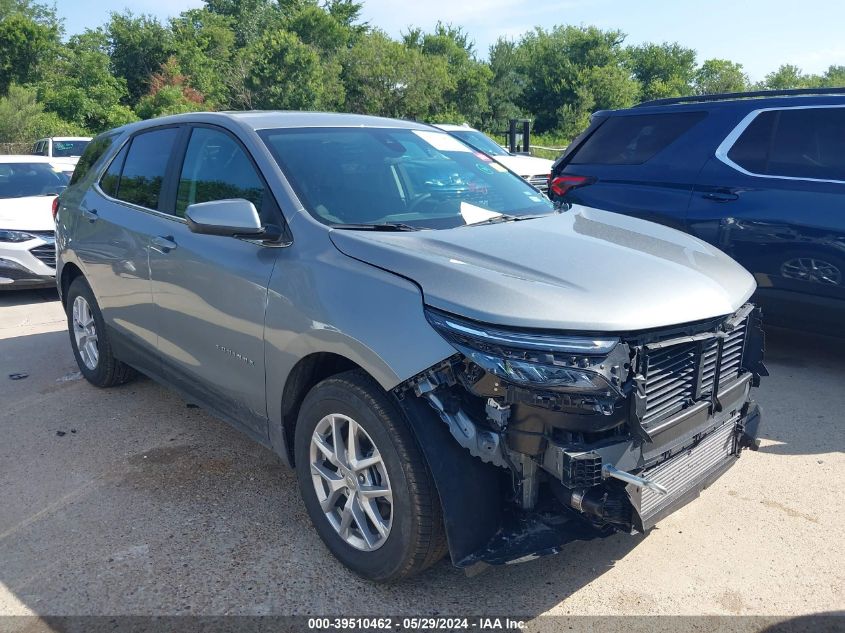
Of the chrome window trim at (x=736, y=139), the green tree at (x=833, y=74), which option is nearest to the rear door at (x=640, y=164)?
the chrome window trim at (x=736, y=139)

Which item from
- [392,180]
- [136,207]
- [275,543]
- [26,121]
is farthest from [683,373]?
[26,121]

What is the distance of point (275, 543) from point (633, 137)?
4521 mm

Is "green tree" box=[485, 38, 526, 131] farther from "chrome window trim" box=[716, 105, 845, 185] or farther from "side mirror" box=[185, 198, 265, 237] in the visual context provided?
"side mirror" box=[185, 198, 265, 237]

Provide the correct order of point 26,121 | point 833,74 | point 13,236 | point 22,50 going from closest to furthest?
point 13,236 < point 26,121 < point 22,50 < point 833,74

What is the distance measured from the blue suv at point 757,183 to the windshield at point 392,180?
31.2 inches

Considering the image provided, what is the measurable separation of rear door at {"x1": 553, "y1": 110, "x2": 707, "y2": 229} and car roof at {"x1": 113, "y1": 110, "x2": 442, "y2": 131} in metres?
2.22

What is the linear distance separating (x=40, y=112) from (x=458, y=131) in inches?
1067

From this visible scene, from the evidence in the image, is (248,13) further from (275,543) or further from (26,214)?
(275,543)

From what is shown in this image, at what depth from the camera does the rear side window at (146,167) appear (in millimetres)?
4090

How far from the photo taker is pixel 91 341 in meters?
5.04

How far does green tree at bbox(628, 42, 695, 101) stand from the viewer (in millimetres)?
68188

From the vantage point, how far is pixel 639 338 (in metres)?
2.36

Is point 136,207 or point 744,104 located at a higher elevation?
point 744,104

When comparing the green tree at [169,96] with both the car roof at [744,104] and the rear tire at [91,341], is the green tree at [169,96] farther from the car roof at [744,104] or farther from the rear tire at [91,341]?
the car roof at [744,104]
